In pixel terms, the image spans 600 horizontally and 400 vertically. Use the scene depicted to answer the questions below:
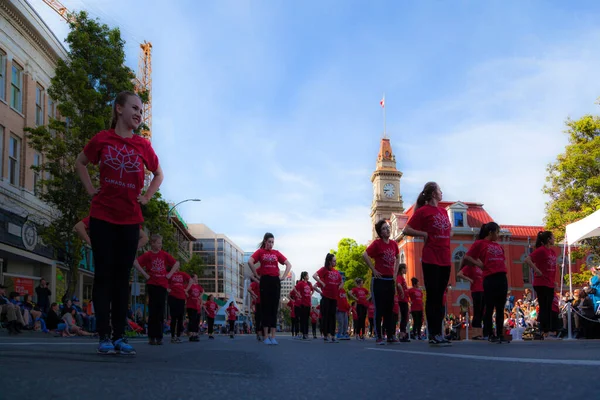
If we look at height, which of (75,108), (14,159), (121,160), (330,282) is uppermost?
(75,108)

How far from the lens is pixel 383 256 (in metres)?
11.3

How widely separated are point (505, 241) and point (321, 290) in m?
48.6

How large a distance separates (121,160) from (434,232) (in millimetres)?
4622

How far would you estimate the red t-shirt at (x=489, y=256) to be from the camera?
1070cm

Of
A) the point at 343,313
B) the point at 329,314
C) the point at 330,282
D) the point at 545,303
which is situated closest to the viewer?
the point at 545,303

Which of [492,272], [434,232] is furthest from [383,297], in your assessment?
[434,232]

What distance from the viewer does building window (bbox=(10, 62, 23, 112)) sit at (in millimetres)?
26884

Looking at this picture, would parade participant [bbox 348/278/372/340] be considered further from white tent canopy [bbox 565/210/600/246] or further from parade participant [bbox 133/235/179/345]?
parade participant [bbox 133/235/179/345]

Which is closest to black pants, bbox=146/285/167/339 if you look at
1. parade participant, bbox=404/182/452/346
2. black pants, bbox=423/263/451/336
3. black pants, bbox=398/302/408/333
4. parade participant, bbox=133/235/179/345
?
parade participant, bbox=133/235/179/345

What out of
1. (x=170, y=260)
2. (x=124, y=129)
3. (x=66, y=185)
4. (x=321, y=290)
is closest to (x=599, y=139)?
(x=321, y=290)

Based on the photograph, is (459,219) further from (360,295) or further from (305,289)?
(305,289)

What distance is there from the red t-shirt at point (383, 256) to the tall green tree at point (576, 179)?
993 inches

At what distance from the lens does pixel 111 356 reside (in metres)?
4.83

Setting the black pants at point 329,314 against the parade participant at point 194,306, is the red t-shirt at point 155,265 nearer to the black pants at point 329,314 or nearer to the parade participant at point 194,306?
the parade participant at point 194,306
